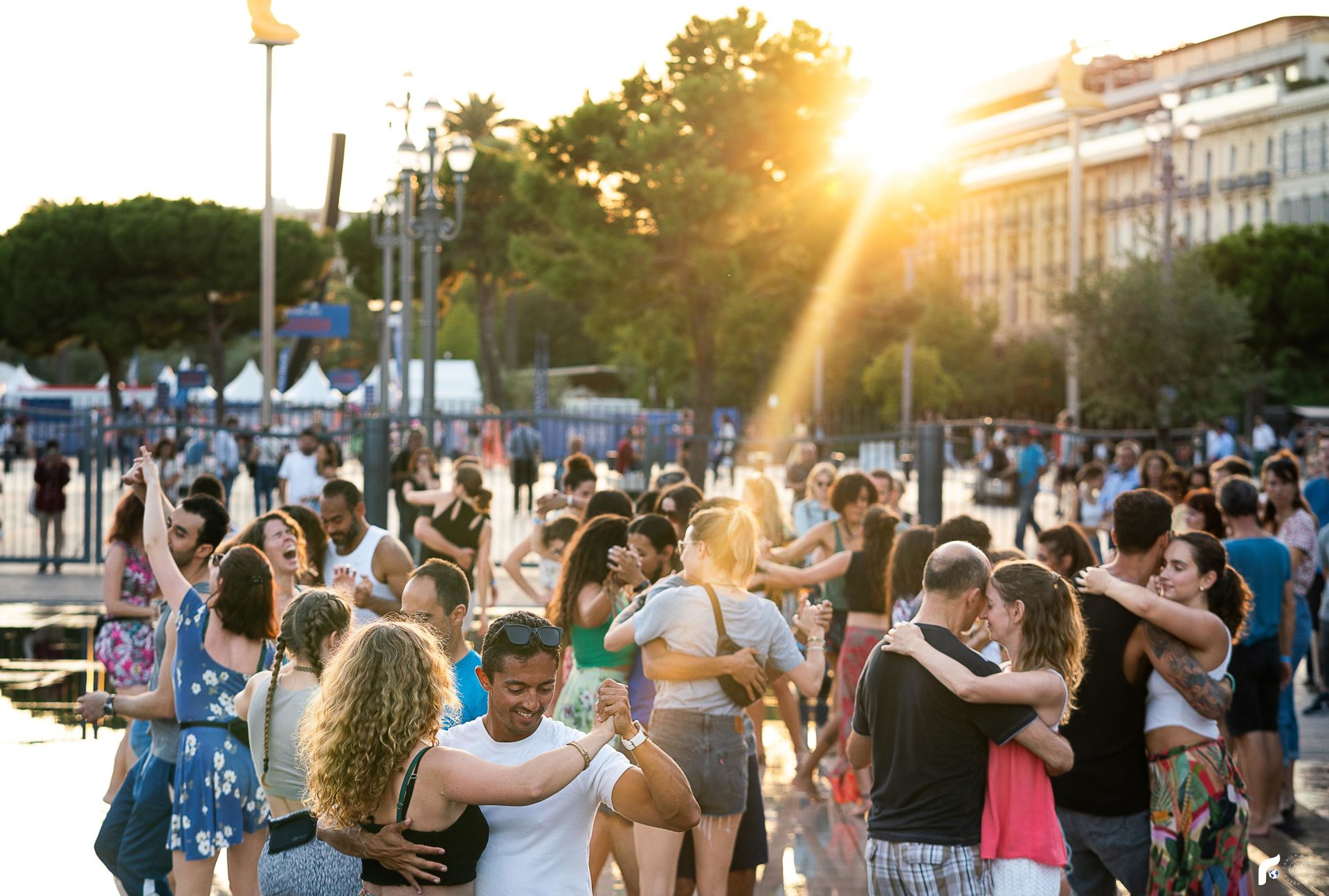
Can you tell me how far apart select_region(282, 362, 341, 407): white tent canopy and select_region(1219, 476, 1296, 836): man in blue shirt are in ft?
143

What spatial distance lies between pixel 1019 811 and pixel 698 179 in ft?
98.5

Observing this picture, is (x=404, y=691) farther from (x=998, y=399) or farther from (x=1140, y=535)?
(x=998, y=399)

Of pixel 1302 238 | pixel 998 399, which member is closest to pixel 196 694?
pixel 1302 238

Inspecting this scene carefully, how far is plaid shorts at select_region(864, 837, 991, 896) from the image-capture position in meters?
4.22

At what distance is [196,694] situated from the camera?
537 cm

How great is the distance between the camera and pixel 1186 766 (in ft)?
17.0

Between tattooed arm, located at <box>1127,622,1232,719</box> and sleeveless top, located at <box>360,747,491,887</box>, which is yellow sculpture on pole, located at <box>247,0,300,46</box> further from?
sleeveless top, located at <box>360,747,491,887</box>

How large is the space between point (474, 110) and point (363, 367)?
20867 mm

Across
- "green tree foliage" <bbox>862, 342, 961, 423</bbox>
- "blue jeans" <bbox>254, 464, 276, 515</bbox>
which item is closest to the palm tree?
"green tree foliage" <bbox>862, 342, 961, 423</bbox>

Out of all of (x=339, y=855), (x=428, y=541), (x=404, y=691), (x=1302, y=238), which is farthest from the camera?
(x=1302, y=238)

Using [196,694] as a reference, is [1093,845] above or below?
below

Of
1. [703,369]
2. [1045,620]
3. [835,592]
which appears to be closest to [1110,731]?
[1045,620]

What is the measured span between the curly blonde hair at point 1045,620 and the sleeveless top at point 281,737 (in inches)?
80.8

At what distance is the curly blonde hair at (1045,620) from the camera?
14.5 feet
